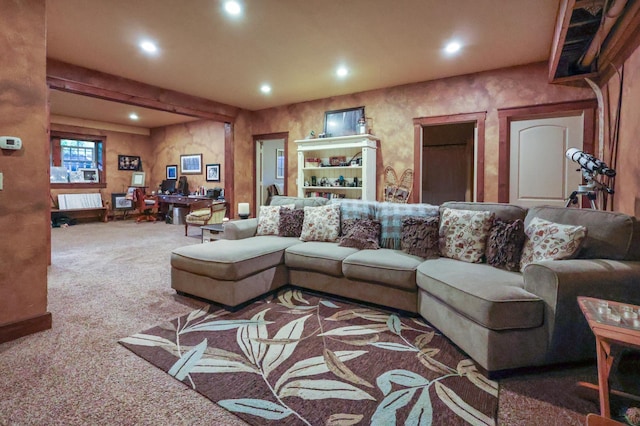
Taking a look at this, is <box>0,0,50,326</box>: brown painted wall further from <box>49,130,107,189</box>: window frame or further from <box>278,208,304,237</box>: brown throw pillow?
<box>49,130,107,189</box>: window frame

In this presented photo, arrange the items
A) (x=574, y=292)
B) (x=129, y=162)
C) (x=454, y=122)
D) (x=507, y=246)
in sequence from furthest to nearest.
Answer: (x=129, y=162)
(x=454, y=122)
(x=507, y=246)
(x=574, y=292)

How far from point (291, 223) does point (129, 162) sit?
7914 millimetres

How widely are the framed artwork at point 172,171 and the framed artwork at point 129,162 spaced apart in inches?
40.5

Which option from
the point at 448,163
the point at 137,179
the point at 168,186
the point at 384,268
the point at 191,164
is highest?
the point at 191,164

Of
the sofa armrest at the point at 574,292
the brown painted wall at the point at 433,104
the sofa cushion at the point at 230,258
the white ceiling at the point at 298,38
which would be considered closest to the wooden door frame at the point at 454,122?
the brown painted wall at the point at 433,104

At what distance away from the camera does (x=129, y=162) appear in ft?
30.8

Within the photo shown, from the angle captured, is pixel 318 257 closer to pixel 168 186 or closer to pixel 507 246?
pixel 507 246

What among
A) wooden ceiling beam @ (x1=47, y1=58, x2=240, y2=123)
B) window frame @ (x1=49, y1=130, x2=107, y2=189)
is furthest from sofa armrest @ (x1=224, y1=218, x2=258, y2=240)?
window frame @ (x1=49, y1=130, x2=107, y2=189)

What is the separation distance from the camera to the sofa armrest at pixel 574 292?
1733mm

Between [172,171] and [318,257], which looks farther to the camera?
[172,171]

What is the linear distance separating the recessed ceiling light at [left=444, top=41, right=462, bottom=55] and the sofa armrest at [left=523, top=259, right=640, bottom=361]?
2.71 meters

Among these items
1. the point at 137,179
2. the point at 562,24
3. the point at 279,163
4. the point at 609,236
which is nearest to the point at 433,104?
the point at 562,24

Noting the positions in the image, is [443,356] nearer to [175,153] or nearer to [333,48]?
[333,48]

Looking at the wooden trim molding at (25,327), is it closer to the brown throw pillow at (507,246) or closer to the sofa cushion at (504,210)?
the brown throw pillow at (507,246)
